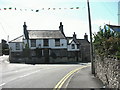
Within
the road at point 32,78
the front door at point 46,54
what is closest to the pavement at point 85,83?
the road at point 32,78

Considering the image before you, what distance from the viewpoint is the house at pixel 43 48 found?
49312 mm

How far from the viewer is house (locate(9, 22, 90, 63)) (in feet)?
162

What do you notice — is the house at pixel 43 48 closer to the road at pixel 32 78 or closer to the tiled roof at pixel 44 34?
the tiled roof at pixel 44 34

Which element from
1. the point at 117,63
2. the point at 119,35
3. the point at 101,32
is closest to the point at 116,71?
the point at 117,63

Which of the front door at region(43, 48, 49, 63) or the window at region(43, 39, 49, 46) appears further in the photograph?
the window at region(43, 39, 49, 46)

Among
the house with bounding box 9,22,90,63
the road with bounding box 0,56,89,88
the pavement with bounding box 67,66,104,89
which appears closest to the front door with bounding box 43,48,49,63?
the house with bounding box 9,22,90,63

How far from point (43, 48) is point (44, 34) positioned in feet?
14.6

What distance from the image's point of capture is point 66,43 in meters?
51.7

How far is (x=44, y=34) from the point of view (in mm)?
53125

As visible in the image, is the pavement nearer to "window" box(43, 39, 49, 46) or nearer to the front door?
the front door

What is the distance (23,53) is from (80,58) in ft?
49.5

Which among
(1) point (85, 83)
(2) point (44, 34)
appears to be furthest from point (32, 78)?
(2) point (44, 34)

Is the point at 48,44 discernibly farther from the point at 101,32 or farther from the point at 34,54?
the point at 101,32

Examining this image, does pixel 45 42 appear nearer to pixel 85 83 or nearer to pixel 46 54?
pixel 46 54
